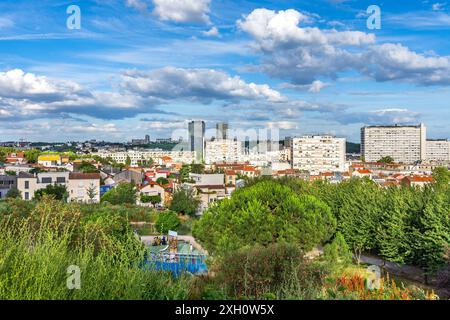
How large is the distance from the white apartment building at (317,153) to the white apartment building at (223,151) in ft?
33.1

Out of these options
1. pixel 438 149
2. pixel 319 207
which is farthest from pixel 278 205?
pixel 438 149

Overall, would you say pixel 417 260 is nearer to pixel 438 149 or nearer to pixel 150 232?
pixel 150 232

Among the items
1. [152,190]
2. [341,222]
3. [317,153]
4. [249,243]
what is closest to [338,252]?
[249,243]

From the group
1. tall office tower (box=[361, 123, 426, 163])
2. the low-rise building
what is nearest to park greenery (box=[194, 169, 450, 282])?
the low-rise building

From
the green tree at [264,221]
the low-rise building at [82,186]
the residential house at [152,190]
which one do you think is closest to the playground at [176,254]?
the green tree at [264,221]

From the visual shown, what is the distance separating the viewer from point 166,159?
88875 mm

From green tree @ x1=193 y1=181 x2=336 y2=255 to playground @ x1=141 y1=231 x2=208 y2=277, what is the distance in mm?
804

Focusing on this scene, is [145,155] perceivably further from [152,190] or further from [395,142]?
[152,190]

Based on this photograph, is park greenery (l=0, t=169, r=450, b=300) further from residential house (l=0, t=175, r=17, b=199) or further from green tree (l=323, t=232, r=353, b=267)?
residential house (l=0, t=175, r=17, b=199)

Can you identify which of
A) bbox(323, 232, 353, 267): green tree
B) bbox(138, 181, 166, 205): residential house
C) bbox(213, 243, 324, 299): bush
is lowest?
bbox(138, 181, 166, 205): residential house

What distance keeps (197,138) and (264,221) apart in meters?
49.4

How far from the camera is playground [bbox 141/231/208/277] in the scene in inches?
217

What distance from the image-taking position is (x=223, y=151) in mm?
80750
